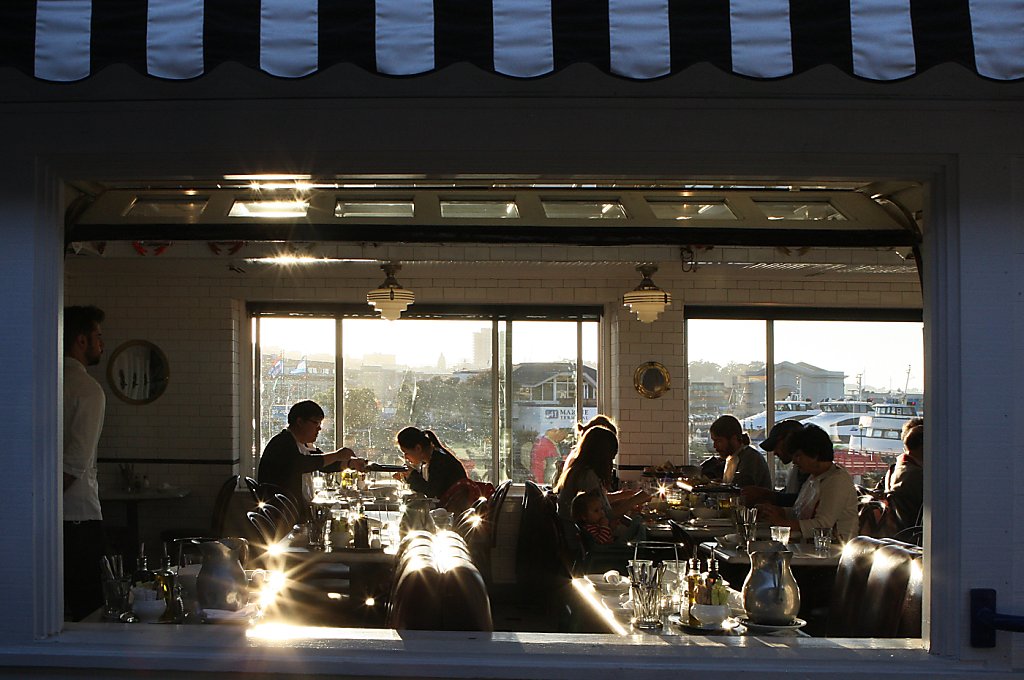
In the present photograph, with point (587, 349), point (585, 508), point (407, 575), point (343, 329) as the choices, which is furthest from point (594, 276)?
point (407, 575)

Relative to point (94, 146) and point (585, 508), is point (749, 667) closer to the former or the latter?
point (94, 146)

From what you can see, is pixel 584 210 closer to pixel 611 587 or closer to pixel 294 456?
pixel 611 587

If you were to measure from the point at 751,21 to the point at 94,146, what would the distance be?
1761 millimetres

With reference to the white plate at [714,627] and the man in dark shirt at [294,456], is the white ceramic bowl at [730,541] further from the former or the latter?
the man in dark shirt at [294,456]

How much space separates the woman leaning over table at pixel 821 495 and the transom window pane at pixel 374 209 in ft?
10.4

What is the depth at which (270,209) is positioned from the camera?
385cm

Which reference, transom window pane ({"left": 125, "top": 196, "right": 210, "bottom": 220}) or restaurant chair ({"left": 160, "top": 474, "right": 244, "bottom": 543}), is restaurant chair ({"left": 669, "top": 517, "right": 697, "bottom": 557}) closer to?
transom window pane ({"left": 125, "top": 196, "right": 210, "bottom": 220})

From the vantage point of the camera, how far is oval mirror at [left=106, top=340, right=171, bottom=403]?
9859mm

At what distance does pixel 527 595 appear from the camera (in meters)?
8.54

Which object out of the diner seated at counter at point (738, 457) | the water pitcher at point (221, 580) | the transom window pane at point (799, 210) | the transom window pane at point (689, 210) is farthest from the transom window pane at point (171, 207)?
the diner seated at counter at point (738, 457)

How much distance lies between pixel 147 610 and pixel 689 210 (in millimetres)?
2369

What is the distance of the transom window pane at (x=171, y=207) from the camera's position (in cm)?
366

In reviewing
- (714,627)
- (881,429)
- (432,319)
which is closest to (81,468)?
(714,627)

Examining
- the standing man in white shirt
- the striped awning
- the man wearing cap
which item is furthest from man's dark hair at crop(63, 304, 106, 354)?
the man wearing cap
